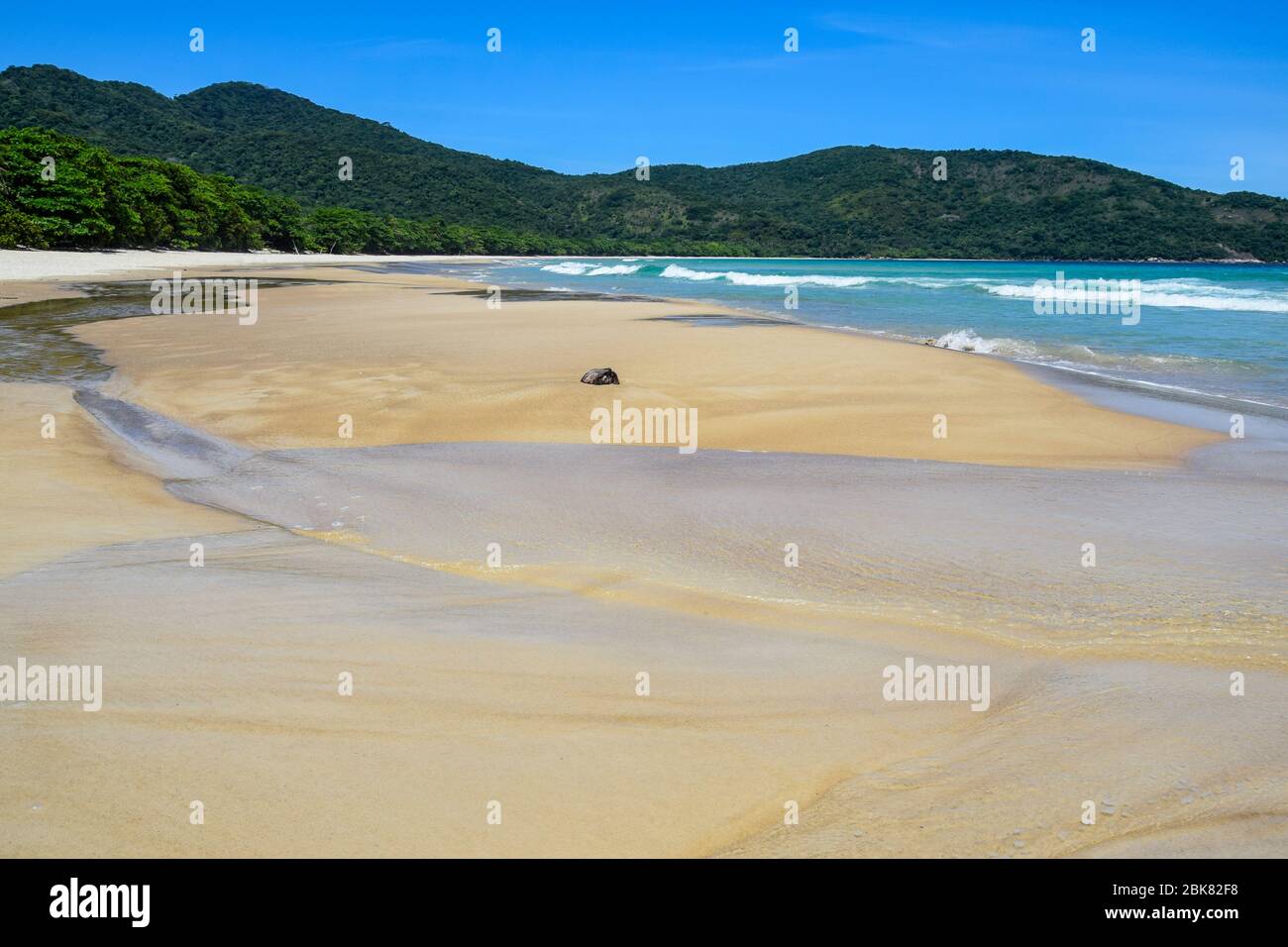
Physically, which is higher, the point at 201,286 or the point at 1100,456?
the point at 201,286

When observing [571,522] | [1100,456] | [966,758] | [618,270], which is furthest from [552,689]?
[618,270]

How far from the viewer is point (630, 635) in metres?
4.48

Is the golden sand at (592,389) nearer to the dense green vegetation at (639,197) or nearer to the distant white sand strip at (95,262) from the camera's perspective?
the distant white sand strip at (95,262)

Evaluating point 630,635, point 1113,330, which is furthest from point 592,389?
point 1113,330

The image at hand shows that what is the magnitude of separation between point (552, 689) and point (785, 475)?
4.49m

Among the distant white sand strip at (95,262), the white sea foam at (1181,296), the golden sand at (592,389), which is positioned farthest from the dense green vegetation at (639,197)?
the golden sand at (592,389)

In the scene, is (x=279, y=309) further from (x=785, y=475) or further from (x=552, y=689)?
(x=552, y=689)

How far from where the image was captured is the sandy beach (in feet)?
9.68

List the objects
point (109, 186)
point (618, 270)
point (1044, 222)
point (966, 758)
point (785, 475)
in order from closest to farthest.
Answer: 1. point (966, 758)
2. point (785, 475)
3. point (109, 186)
4. point (618, 270)
5. point (1044, 222)

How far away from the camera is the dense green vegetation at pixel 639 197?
121312mm

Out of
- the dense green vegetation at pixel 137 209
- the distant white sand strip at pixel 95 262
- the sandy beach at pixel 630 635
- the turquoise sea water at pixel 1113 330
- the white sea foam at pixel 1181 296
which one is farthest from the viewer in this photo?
the dense green vegetation at pixel 137 209

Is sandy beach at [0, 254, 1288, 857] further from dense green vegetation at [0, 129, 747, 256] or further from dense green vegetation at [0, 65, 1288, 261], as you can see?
dense green vegetation at [0, 65, 1288, 261]

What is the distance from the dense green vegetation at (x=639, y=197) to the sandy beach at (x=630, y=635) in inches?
3214

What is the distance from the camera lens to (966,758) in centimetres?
337
